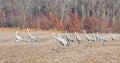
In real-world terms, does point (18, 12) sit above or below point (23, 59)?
below

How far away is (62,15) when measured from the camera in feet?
176

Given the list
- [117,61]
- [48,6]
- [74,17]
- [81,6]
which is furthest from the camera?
[81,6]

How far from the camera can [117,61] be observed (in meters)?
14.5

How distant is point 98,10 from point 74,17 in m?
12.6

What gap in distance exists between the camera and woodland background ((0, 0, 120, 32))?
46.7 metres

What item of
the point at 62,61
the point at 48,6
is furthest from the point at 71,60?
the point at 48,6

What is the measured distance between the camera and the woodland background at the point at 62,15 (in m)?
46.7

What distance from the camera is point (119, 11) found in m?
58.2

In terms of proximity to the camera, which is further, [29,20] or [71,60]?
[29,20]

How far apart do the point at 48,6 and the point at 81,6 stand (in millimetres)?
8246

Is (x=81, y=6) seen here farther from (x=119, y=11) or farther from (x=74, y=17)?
(x=74, y=17)

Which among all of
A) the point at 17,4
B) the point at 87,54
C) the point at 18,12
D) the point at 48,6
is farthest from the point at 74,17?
the point at 87,54

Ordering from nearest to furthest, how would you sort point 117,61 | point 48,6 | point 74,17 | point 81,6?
point 117,61 < point 74,17 < point 48,6 < point 81,6

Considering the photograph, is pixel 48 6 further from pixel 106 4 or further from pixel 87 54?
pixel 87 54
